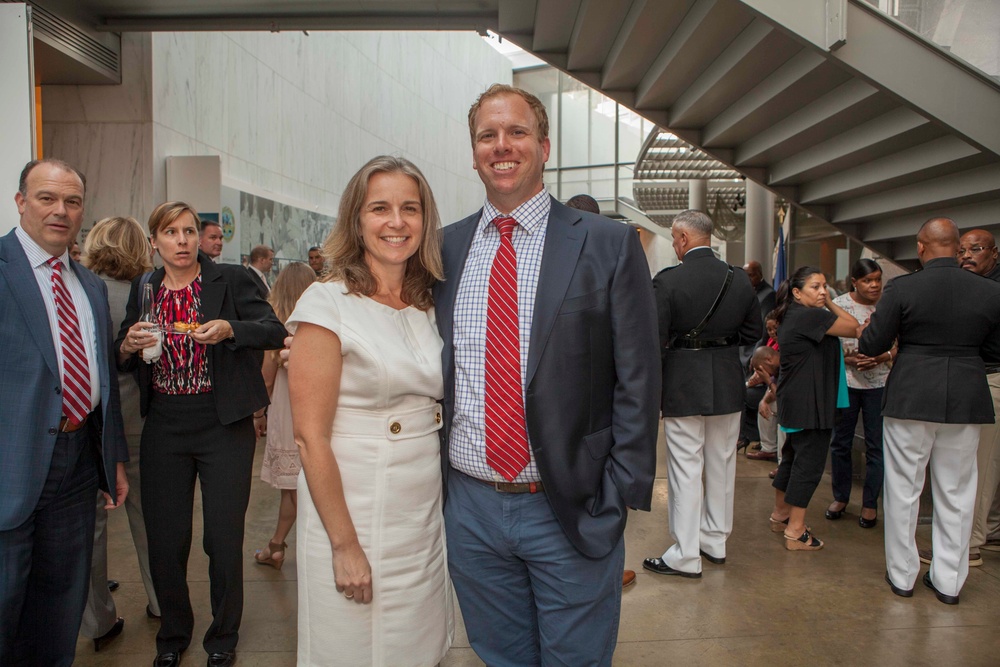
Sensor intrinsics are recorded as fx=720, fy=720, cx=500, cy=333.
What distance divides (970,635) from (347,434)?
3181 mm

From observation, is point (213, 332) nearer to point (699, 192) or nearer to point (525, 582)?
point (525, 582)

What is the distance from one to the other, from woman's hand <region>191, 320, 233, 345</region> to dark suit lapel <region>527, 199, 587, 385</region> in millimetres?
1409

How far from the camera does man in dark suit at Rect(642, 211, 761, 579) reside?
3975 millimetres

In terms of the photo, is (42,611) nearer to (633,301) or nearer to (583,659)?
(583,659)

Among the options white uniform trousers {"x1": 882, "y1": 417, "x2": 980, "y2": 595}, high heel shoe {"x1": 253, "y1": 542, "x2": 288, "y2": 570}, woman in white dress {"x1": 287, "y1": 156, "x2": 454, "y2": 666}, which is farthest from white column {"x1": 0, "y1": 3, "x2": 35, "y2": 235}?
white uniform trousers {"x1": 882, "y1": 417, "x2": 980, "y2": 595}

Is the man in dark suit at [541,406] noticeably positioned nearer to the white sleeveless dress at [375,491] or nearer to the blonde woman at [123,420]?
the white sleeveless dress at [375,491]

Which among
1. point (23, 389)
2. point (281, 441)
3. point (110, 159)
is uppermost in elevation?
point (110, 159)

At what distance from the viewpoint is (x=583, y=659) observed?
73.8 inches

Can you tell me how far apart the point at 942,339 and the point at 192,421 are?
3.58 m

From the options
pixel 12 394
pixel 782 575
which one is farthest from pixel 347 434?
pixel 782 575

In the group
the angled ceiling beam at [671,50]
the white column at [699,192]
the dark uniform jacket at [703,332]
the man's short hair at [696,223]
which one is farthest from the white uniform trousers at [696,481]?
the white column at [699,192]

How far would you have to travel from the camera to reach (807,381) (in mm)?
4395

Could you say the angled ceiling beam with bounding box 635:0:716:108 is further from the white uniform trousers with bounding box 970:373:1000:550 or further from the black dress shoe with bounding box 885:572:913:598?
the black dress shoe with bounding box 885:572:913:598

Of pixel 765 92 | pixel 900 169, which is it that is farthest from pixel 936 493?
pixel 765 92
